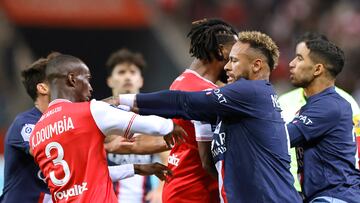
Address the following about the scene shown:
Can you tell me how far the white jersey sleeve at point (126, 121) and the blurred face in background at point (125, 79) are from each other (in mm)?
3277

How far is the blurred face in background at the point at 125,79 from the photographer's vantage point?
9195 mm

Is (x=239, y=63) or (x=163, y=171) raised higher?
(x=239, y=63)

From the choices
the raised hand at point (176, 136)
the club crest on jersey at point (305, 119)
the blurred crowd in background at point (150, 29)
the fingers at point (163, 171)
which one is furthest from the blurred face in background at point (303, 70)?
the blurred crowd in background at point (150, 29)

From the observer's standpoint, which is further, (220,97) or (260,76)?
(260,76)

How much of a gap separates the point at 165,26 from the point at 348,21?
4.16 metres

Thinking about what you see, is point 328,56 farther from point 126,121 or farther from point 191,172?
point 126,121

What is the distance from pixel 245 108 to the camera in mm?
5965

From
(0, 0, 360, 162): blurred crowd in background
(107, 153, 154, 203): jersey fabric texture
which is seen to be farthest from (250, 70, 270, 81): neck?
(0, 0, 360, 162): blurred crowd in background

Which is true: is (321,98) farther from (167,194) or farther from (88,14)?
(88,14)

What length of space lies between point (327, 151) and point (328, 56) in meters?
0.81

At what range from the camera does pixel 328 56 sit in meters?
6.94

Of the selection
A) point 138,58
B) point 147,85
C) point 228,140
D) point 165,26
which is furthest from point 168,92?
point 165,26

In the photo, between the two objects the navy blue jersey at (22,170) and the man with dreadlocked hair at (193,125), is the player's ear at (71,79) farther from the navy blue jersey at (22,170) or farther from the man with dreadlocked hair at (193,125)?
the navy blue jersey at (22,170)

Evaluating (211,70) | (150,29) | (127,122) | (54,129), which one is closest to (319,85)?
(211,70)
